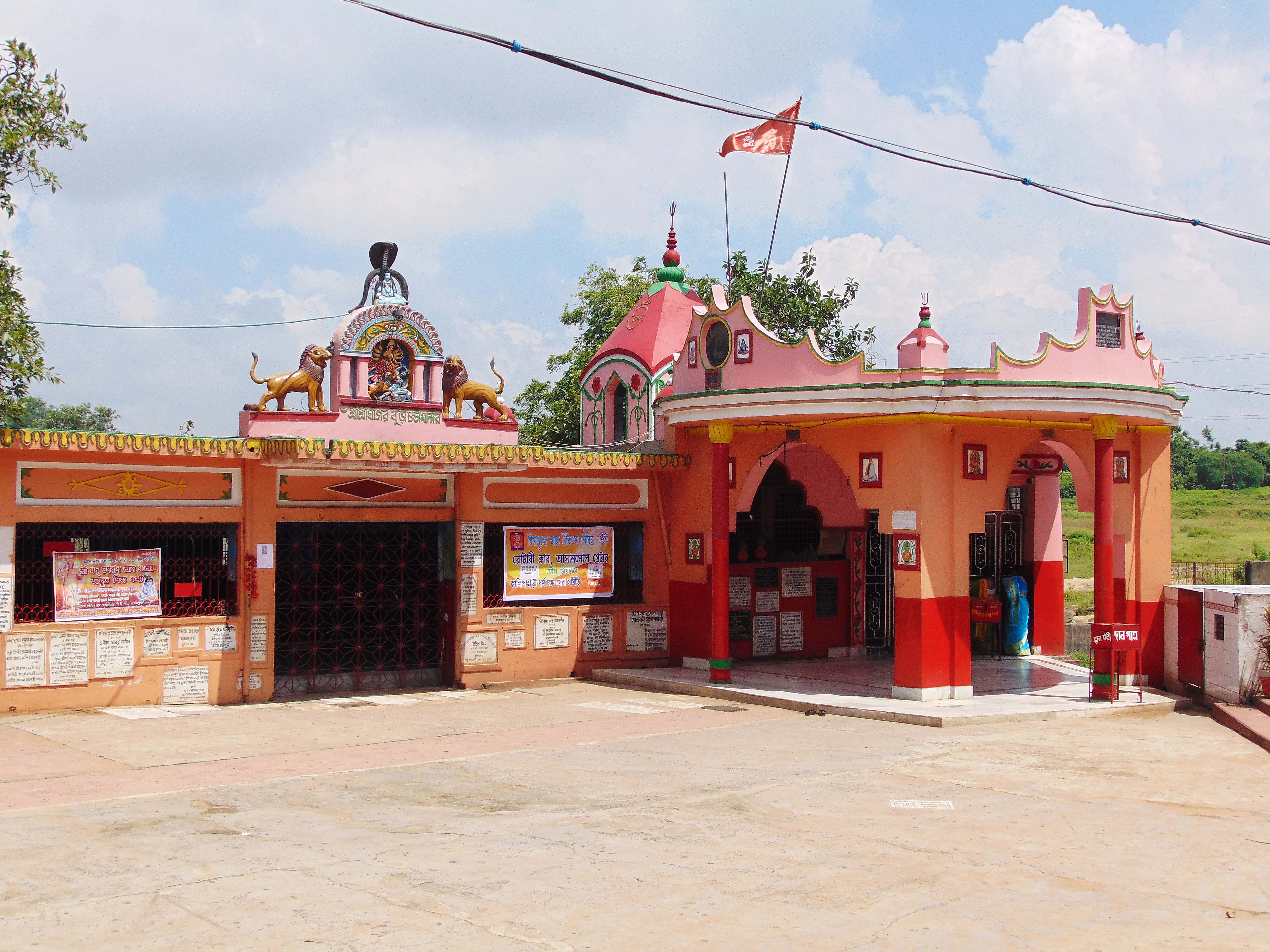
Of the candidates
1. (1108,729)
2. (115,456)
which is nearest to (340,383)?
(115,456)

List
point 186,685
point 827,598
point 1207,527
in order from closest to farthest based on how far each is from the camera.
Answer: point 186,685 → point 827,598 → point 1207,527

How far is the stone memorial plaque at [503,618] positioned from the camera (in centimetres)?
1698

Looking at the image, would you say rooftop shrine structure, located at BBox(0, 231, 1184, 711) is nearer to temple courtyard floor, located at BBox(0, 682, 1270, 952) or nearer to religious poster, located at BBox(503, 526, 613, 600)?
religious poster, located at BBox(503, 526, 613, 600)

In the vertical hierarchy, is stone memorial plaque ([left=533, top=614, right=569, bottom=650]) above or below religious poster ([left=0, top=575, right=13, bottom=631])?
below

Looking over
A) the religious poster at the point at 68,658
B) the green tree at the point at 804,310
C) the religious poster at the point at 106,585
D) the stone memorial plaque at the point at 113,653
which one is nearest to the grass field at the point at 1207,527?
the green tree at the point at 804,310

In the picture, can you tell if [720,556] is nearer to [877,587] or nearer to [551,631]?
[551,631]

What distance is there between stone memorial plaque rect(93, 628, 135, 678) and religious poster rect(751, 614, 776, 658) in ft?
29.9

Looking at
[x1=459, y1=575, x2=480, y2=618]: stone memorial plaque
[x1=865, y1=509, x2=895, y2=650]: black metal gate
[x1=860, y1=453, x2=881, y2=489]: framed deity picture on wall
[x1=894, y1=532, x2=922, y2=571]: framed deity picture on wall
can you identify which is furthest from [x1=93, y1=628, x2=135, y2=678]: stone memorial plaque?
[x1=865, y1=509, x2=895, y2=650]: black metal gate

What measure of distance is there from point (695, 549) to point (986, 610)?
5306mm

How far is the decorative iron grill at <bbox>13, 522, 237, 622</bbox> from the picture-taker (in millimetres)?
13930

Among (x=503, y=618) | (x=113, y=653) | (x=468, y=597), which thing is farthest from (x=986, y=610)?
(x=113, y=653)

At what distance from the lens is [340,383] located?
1584 centimetres

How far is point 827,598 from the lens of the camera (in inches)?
781

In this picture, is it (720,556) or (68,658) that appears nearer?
(68,658)
